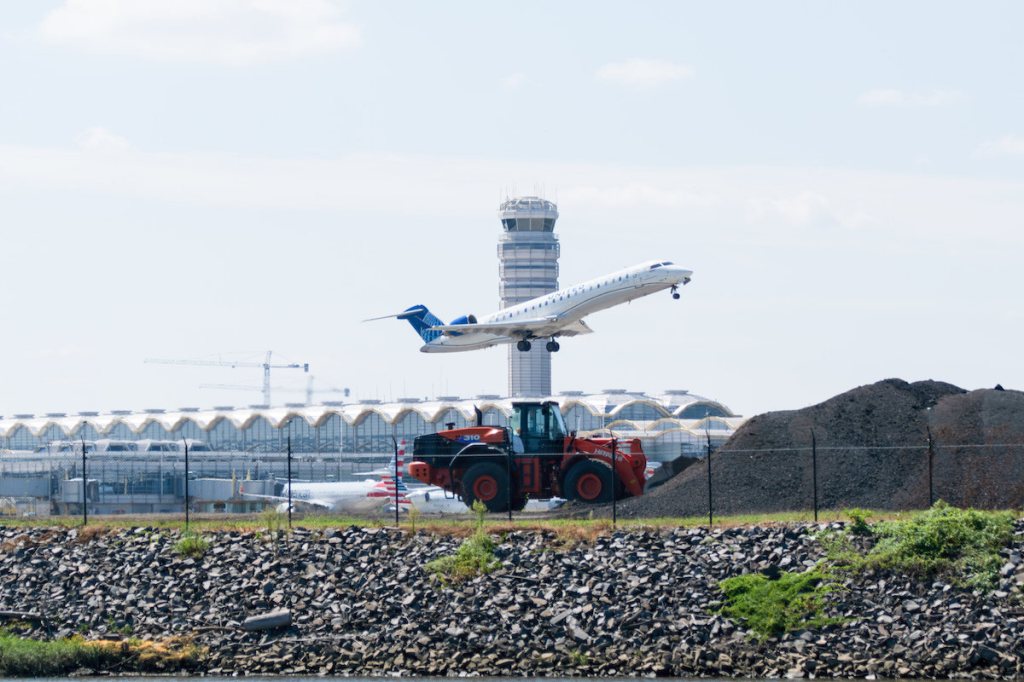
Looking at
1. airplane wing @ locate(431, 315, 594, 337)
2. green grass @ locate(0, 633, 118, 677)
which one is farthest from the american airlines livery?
green grass @ locate(0, 633, 118, 677)

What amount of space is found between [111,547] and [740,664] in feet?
51.2

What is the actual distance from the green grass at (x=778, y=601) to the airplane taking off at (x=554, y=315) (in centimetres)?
4000

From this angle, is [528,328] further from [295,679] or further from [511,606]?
[295,679]

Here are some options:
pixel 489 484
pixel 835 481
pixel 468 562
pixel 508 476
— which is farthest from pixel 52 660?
pixel 835 481

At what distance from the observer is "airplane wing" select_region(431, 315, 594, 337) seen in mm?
76550

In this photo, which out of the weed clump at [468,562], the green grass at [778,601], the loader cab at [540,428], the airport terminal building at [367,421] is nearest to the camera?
the green grass at [778,601]

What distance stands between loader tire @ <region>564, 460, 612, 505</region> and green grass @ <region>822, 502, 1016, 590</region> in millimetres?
11423

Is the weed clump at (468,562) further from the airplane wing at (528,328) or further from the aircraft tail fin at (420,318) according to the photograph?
the aircraft tail fin at (420,318)

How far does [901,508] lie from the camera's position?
134 feet

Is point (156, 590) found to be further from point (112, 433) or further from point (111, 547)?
point (112, 433)

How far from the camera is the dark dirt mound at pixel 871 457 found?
137 ft

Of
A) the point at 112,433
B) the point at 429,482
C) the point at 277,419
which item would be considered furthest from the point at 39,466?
the point at 429,482

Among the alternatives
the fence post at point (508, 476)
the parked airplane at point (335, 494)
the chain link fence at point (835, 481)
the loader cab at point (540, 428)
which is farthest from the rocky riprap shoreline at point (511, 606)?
the parked airplane at point (335, 494)

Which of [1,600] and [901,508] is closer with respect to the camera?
[1,600]
